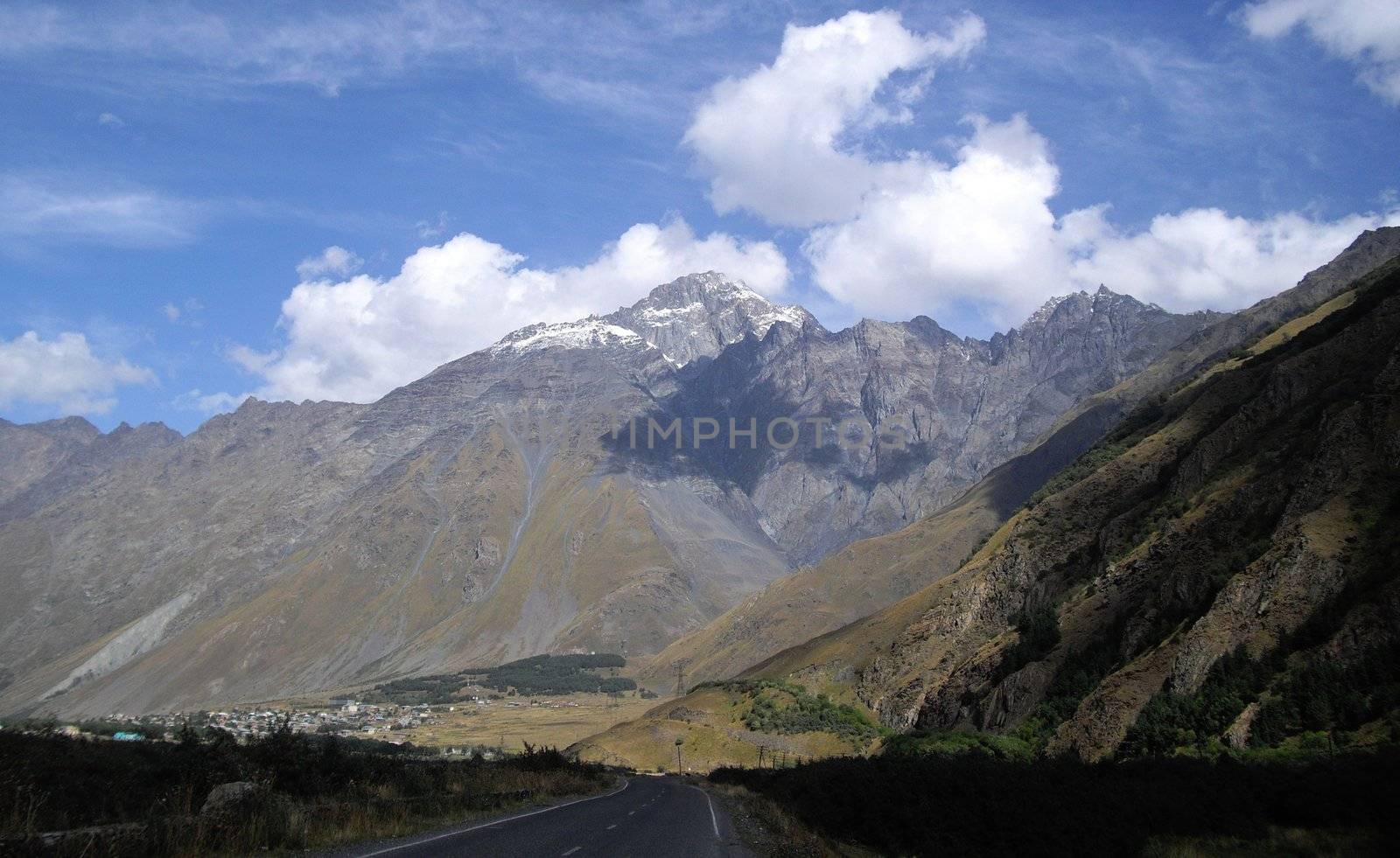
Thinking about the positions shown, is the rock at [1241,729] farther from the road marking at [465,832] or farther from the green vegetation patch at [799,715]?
the green vegetation patch at [799,715]

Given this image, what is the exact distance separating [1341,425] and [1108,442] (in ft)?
207

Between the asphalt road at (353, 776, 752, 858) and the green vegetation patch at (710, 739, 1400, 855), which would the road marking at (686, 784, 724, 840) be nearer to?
the asphalt road at (353, 776, 752, 858)

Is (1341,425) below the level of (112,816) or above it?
above

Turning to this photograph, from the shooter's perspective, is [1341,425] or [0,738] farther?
[1341,425]

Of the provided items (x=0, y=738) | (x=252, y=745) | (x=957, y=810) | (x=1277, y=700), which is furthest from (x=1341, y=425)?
(x=0, y=738)

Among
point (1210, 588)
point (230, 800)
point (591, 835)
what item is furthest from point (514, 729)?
point (230, 800)

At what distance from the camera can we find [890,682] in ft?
269

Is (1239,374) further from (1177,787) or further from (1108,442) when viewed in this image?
(1177,787)

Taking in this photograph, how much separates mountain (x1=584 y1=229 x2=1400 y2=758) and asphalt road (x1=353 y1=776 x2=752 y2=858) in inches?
683

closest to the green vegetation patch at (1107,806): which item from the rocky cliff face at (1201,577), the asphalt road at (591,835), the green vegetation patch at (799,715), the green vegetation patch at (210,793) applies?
the asphalt road at (591,835)

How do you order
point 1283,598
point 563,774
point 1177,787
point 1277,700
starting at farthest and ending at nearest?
1. point 563,774
2. point 1283,598
3. point 1277,700
4. point 1177,787

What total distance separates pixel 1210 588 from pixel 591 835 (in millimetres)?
31659

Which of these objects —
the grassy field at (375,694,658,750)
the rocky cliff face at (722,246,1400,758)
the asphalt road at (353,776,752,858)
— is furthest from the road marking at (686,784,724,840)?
the grassy field at (375,694,658,750)

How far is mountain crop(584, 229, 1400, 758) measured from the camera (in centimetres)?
3031
